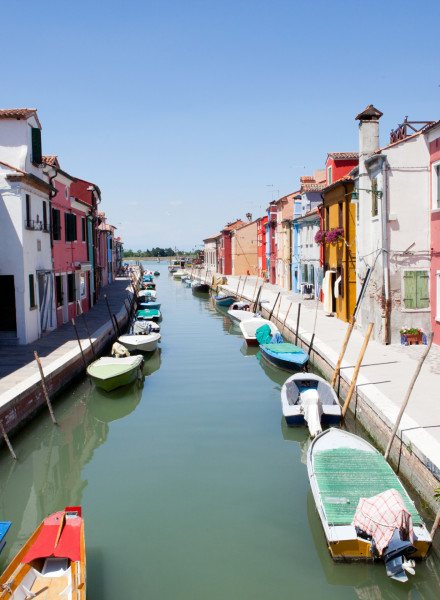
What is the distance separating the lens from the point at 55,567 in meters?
6.37

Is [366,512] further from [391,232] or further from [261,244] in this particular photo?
[261,244]

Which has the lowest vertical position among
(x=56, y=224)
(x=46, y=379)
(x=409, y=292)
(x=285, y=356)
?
(x=285, y=356)

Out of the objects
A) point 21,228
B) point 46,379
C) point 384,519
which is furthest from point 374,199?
point 384,519

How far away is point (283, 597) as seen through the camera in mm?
6434

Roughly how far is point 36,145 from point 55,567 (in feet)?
52.1

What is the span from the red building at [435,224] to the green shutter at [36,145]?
13.1 meters

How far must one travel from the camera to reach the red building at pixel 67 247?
21938 millimetres

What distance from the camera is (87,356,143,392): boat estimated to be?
15.2m

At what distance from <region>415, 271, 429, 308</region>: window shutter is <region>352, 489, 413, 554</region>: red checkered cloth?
11178 mm

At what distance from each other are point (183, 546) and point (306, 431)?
541 cm

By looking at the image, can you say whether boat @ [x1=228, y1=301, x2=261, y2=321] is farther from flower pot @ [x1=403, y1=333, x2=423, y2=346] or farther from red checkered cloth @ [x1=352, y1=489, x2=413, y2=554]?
red checkered cloth @ [x1=352, y1=489, x2=413, y2=554]

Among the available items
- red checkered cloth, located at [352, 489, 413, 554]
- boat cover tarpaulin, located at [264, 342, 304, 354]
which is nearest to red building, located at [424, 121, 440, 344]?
boat cover tarpaulin, located at [264, 342, 304, 354]

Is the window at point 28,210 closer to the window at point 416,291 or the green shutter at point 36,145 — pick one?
the green shutter at point 36,145

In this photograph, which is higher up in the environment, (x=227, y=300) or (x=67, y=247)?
(x=67, y=247)
